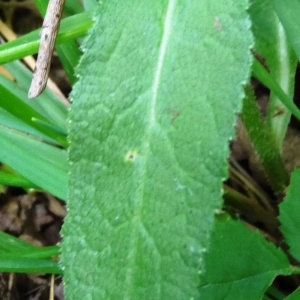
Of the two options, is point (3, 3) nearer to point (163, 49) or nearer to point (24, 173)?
point (24, 173)

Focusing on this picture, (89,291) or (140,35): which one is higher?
(140,35)

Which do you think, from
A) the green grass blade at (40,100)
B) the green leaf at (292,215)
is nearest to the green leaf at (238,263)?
the green leaf at (292,215)

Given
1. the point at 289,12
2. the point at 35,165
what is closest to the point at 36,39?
the point at 35,165

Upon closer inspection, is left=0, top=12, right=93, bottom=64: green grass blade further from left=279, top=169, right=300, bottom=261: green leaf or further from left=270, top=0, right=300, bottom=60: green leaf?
left=279, top=169, right=300, bottom=261: green leaf

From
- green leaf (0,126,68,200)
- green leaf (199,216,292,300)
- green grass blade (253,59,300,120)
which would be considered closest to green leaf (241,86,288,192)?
green grass blade (253,59,300,120)

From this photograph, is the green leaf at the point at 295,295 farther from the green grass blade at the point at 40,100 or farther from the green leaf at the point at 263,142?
the green grass blade at the point at 40,100

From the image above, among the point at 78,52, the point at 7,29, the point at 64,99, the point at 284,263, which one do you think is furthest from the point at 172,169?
the point at 7,29
